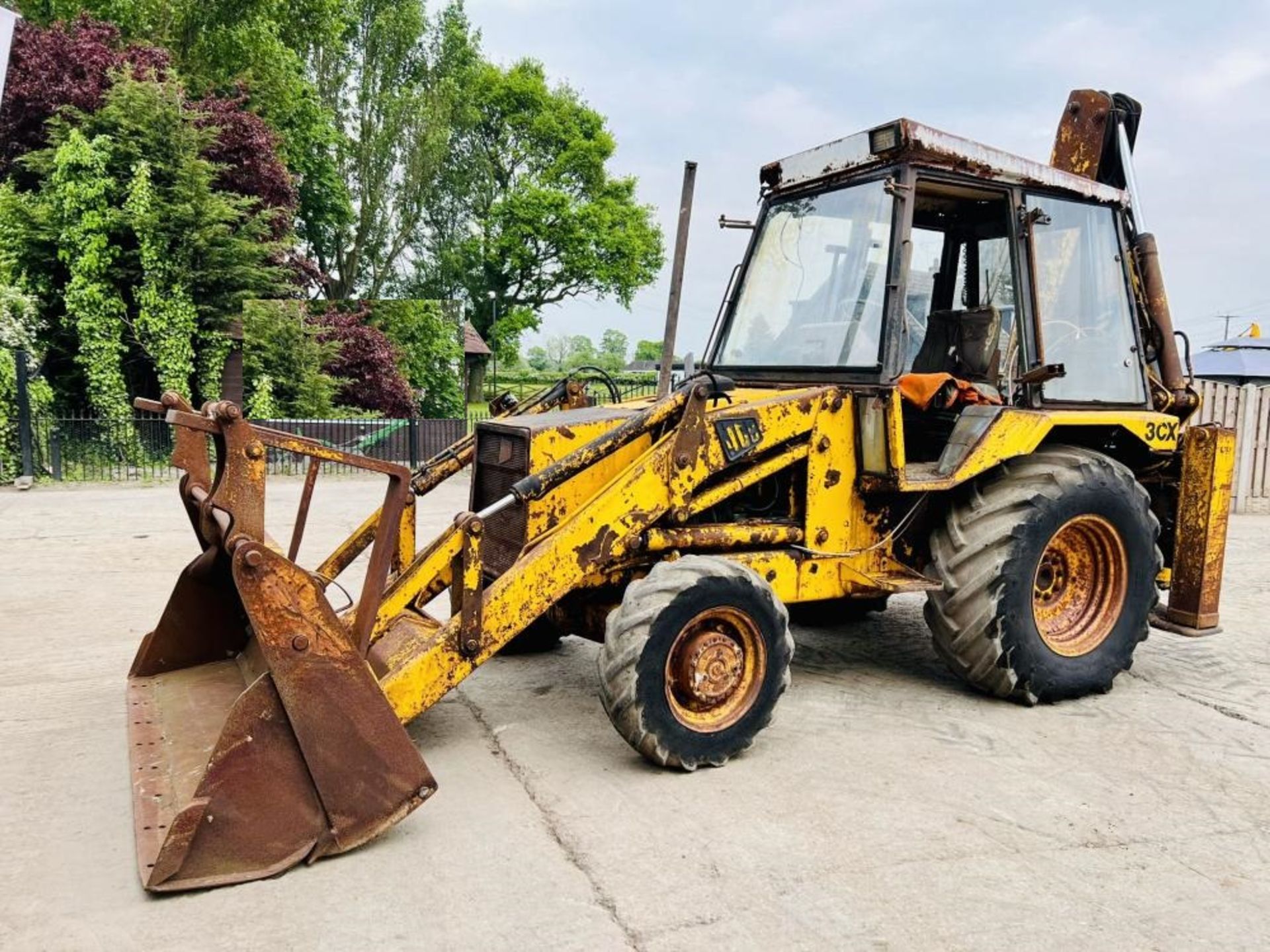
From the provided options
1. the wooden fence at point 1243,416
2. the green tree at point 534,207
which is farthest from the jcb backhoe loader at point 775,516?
the green tree at point 534,207

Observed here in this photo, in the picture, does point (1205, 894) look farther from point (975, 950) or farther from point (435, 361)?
point (435, 361)

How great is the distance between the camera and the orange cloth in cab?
15.0ft

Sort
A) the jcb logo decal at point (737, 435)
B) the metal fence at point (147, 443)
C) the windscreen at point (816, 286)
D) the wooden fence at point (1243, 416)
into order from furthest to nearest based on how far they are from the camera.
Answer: the metal fence at point (147, 443)
the wooden fence at point (1243, 416)
the windscreen at point (816, 286)
the jcb logo decal at point (737, 435)

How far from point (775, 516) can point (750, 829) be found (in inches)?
68.3

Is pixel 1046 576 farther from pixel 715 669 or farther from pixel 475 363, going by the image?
pixel 475 363

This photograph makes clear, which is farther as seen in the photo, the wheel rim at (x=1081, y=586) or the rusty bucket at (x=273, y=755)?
the wheel rim at (x=1081, y=586)

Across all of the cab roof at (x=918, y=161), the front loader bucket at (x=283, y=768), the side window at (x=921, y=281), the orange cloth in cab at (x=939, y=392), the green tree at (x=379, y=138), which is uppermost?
the green tree at (x=379, y=138)

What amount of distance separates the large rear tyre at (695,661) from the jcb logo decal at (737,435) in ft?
1.70

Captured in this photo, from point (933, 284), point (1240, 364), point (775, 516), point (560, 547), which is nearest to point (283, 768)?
point (560, 547)

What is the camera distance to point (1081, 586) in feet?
16.6

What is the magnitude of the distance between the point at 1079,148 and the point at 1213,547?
8.26 feet

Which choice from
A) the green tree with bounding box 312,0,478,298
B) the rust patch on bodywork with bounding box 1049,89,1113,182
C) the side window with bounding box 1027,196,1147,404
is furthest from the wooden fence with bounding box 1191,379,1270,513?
the green tree with bounding box 312,0,478,298

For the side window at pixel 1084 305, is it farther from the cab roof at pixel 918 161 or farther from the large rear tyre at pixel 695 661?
the large rear tyre at pixel 695 661

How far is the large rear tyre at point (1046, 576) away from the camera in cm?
447
